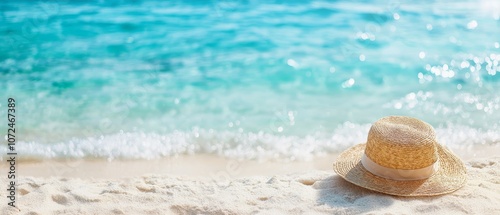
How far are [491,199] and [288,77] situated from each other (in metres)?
3.44

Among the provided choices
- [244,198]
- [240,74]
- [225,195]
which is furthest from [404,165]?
[240,74]

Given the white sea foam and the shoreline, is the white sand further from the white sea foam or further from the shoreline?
the white sea foam

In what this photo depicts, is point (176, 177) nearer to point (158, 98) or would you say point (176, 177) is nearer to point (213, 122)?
point (213, 122)

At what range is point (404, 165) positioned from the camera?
3109 millimetres

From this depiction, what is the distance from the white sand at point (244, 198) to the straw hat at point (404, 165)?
0.06 meters

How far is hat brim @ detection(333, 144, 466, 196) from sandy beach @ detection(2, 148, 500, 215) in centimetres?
5

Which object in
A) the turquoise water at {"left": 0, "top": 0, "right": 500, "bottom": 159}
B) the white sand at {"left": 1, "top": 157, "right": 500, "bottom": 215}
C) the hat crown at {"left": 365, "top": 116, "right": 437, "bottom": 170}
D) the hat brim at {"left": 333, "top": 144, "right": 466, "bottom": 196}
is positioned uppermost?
the turquoise water at {"left": 0, "top": 0, "right": 500, "bottom": 159}

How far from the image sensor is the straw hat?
3.09 meters

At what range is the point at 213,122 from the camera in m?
5.04

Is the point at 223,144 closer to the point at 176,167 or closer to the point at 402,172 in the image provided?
the point at 176,167

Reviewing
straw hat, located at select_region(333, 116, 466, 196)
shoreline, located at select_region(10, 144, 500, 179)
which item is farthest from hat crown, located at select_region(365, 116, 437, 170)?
shoreline, located at select_region(10, 144, 500, 179)

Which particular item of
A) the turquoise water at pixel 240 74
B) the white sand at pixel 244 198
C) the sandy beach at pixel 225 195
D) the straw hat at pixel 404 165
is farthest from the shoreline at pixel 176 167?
the straw hat at pixel 404 165

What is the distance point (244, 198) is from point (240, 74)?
321 cm

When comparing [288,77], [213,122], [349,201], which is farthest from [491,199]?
[288,77]
